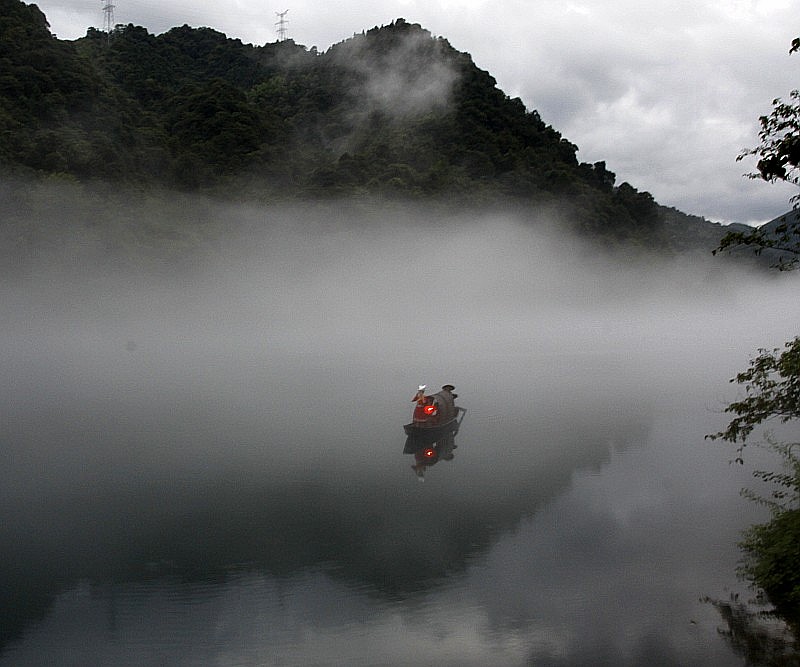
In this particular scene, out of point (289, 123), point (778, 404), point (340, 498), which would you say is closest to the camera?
point (778, 404)

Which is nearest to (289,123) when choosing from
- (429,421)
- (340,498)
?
(429,421)

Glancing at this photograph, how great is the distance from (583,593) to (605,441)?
17.5 metres

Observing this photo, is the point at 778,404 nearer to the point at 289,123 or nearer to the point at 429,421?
the point at 429,421

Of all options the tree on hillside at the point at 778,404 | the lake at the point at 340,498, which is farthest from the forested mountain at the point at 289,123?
the tree on hillside at the point at 778,404

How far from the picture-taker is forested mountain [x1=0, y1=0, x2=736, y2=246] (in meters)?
78.3

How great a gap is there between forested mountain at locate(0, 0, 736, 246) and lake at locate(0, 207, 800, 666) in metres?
19.2

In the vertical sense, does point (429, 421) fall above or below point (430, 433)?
above

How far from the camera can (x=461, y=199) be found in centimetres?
10638

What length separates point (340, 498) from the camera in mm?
23656

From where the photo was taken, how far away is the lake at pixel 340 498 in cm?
1435

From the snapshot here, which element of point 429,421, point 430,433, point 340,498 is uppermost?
point 429,421

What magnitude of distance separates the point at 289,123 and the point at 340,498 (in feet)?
325

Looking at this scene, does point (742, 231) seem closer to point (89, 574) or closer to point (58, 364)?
point (89, 574)

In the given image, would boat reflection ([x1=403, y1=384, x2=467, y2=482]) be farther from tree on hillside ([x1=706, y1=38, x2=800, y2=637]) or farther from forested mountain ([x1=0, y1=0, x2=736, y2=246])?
forested mountain ([x1=0, y1=0, x2=736, y2=246])
